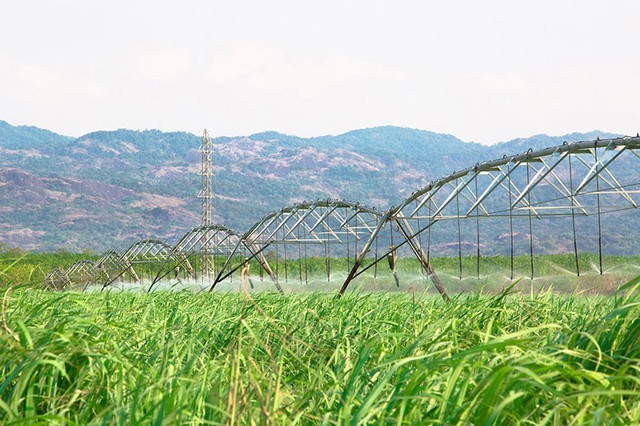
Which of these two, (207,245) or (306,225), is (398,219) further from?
(207,245)

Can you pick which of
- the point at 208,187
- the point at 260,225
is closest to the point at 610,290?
the point at 260,225

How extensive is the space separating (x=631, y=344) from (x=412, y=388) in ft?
3.90

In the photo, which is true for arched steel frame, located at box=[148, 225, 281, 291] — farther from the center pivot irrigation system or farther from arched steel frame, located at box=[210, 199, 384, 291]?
arched steel frame, located at box=[210, 199, 384, 291]

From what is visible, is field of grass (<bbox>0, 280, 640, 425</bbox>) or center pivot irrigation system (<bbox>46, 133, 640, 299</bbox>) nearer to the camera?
field of grass (<bbox>0, 280, 640, 425</bbox>)

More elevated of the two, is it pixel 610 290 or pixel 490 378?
pixel 490 378

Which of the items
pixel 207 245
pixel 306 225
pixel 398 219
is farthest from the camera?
pixel 207 245

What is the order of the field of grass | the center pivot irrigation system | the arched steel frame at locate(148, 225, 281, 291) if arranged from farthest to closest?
the arched steel frame at locate(148, 225, 281, 291) → the center pivot irrigation system → the field of grass

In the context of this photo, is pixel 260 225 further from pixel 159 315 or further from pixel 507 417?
pixel 507 417

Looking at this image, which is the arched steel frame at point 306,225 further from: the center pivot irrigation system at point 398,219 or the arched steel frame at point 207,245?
the arched steel frame at point 207,245

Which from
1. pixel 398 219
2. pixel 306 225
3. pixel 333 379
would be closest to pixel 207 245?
pixel 306 225

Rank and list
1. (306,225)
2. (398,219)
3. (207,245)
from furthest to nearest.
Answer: (207,245)
(306,225)
(398,219)

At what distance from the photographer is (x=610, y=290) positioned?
23.5 meters

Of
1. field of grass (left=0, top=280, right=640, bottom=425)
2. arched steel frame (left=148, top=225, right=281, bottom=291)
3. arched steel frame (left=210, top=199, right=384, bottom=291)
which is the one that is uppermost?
field of grass (left=0, top=280, right=640, bottom=425)

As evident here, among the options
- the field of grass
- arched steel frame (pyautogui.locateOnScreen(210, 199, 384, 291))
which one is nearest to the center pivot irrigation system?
arched steel frame (pyautogui.locateOnScreen(210, 199, 384, 291))
